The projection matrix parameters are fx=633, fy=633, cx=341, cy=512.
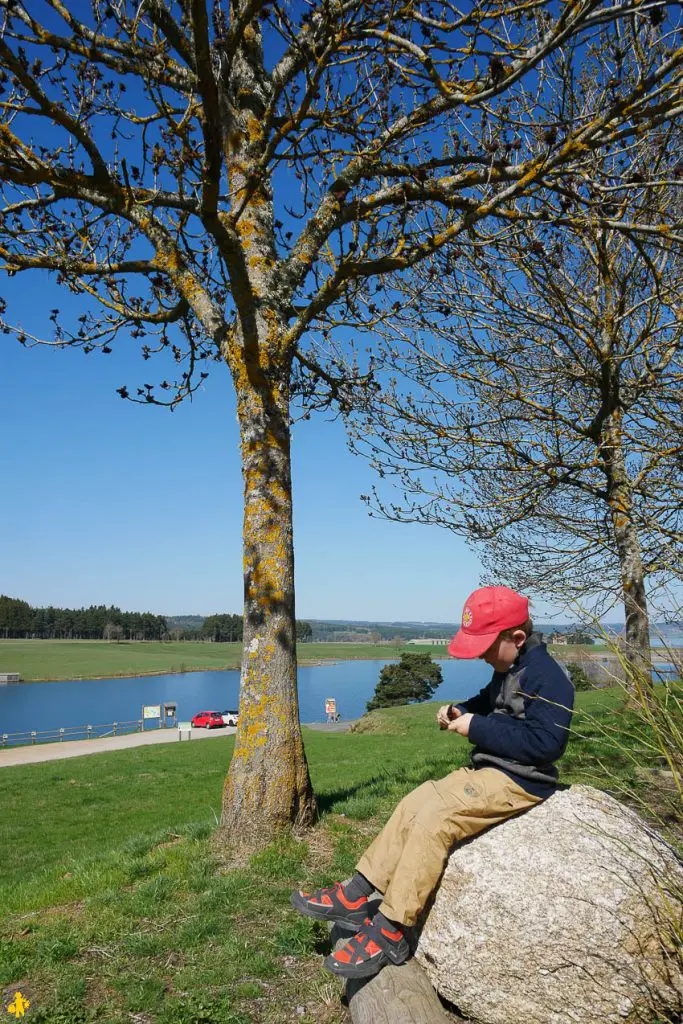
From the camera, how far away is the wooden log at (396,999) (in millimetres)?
2842

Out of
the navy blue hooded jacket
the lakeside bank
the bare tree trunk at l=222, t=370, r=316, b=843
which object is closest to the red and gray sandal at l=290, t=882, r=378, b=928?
the navy blue hooded jacket

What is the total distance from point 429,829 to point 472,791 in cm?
28

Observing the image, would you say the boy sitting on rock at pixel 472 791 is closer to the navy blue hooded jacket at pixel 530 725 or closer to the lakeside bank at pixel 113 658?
the navy blue hooded jacket at pixel 530 725

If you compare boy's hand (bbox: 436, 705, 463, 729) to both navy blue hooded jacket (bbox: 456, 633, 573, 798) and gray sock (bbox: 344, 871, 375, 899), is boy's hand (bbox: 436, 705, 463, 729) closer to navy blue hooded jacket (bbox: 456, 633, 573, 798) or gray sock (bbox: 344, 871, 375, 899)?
navy blue hooded jacket (bbox: 456, 633, 573, 798)

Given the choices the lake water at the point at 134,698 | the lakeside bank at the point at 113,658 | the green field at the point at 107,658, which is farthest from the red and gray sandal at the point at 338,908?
the green field at the point at 107,658

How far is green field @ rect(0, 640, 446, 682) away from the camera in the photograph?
11012cm

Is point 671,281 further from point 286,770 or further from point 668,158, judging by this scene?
point 286,770

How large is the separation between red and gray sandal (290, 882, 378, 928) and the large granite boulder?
13.4 inches

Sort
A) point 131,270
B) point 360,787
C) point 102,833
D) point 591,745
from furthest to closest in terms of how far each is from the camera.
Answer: point 102,833 < point 591,745 < point 360,787 < point 131,270

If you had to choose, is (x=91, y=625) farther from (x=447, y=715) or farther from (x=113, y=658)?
(x=447, y=715)

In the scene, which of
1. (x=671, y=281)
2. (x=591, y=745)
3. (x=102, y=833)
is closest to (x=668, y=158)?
(x=671, y=281)

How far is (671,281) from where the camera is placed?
7.10 metres

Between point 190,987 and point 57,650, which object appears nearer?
point 190,987

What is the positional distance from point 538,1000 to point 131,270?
6775 millimetres
